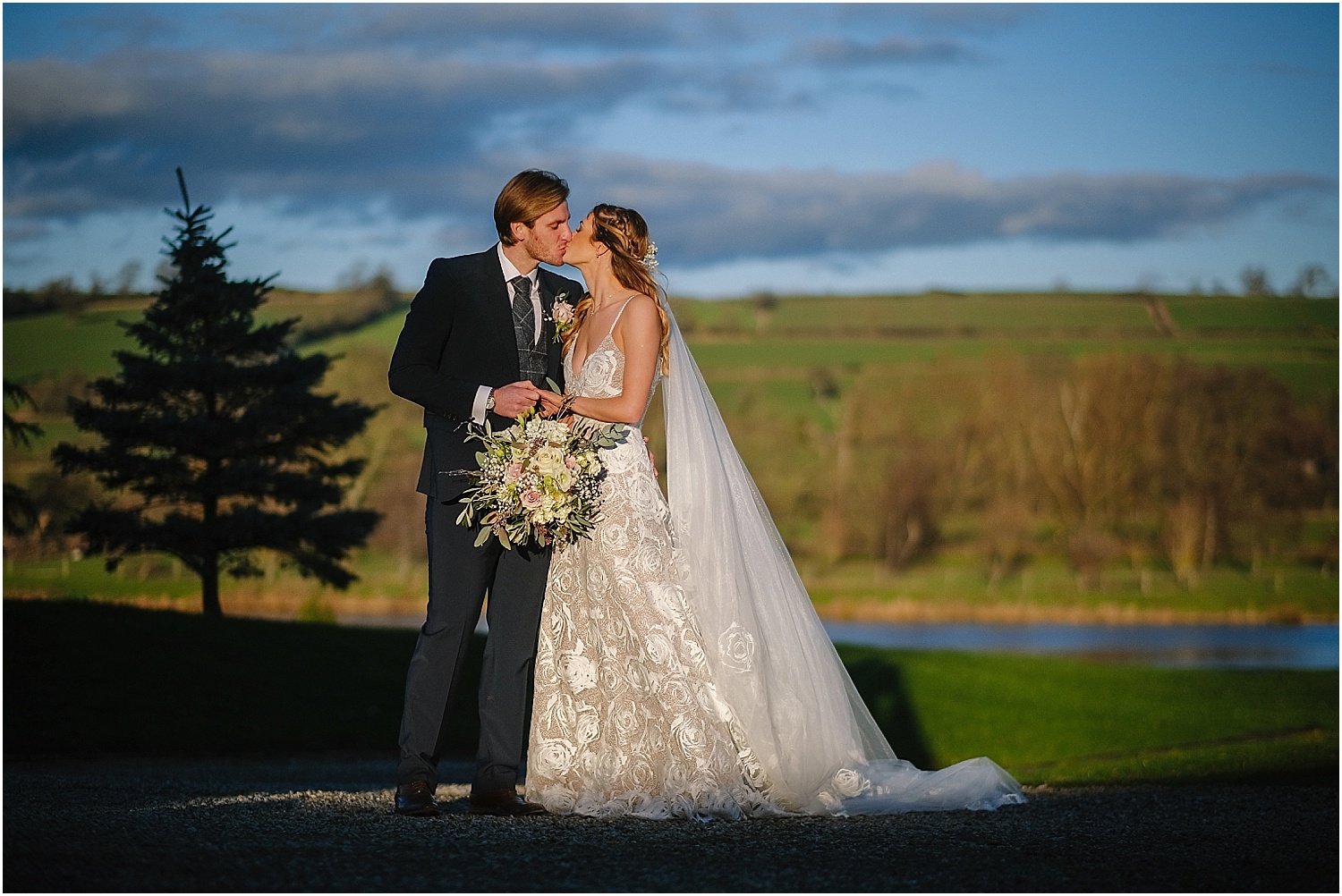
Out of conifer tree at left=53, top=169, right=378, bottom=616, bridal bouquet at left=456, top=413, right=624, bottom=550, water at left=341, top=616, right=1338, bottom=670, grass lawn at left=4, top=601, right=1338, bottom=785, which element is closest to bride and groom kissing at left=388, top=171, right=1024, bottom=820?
bridal bouquet at left=456, top=413, right=624, bottom=550

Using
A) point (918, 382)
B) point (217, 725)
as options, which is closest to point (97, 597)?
point (217, 725)

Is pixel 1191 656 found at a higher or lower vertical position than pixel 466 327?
lower

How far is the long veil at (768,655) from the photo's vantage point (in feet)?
19.8

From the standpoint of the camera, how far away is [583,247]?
6.39 meters

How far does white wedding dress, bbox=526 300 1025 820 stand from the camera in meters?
5.96

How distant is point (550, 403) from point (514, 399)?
23 centimetres

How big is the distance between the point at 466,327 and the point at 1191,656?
3814cm

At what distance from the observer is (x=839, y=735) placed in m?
6.24

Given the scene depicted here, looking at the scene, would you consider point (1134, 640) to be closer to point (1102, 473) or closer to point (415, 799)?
point (1102, 473)

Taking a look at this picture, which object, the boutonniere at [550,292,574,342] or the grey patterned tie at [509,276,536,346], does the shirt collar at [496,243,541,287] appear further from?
the boutonniere at [550,292,574,342]

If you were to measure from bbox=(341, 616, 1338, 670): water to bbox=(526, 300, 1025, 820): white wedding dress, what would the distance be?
97.6 ft

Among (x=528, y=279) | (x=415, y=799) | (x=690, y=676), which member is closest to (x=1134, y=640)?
(x=690, y=676)

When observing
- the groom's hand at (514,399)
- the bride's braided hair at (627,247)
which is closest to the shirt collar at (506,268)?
the bride's braided hair at (627,247)

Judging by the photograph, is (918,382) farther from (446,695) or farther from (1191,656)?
(446,695)
